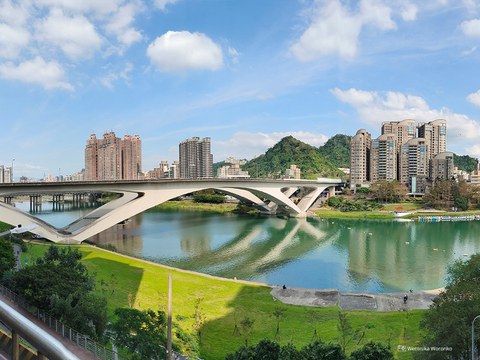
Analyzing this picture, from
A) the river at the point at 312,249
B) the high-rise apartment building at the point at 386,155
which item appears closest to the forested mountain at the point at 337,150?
the high-rise apartment building at the point at 386,155

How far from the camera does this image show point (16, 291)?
31.3ft

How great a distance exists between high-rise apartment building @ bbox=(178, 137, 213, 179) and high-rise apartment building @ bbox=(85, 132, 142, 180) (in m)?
10.4

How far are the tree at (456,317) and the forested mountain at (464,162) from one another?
109345mm

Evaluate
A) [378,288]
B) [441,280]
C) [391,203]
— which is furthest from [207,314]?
[391,203]

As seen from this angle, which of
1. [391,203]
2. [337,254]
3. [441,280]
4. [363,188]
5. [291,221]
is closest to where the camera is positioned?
[441,280]

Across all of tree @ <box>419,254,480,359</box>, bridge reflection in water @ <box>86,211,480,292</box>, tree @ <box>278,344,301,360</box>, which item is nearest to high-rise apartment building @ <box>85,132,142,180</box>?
bridge reflection in water @ <box>86,211,480,292</box>

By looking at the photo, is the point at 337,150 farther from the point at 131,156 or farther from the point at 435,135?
the point at 131,156

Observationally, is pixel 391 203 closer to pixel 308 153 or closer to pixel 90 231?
pixel 90 231

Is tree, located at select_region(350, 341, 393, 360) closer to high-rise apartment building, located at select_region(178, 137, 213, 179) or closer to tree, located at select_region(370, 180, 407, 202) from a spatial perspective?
tree, located at select_region(370, 180, 407, 202)

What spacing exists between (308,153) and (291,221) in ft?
216

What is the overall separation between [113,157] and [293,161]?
50.3 metres

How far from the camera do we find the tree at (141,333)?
7402 millimetres

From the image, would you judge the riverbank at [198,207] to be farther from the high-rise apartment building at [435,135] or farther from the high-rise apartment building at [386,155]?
the high-rise apartment building at [435,135]

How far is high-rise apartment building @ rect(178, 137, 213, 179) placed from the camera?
8131cm
